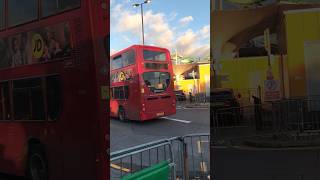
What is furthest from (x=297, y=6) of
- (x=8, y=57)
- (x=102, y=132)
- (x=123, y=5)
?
(x=8, y=57)

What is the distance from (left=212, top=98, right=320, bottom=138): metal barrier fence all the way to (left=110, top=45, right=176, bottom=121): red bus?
324mm

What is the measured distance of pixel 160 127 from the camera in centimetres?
175

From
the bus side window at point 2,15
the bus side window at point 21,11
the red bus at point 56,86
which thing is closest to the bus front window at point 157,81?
the red bus at point 56,86

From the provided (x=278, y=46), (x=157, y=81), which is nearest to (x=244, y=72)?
(x=278, y=46)

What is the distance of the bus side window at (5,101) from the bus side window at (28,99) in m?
0.04

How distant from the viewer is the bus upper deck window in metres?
1.49

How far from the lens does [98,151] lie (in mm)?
1507

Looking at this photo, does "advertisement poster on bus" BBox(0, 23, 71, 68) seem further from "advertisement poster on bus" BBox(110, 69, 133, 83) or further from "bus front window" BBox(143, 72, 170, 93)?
"bus front window" BBox(143, 72, 170, 93)

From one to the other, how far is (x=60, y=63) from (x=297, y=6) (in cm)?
96

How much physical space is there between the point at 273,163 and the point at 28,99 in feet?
3.45

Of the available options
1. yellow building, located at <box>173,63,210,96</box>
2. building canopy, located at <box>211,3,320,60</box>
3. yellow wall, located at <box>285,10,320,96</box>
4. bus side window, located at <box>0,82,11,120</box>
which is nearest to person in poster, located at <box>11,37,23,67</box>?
bus side window, located at <box>0,82,11,120</box>

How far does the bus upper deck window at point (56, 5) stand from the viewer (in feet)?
4.88

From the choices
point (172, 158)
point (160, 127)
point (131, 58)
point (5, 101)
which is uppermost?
point (131, 58)

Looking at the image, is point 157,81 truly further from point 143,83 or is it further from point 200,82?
point 200,82
